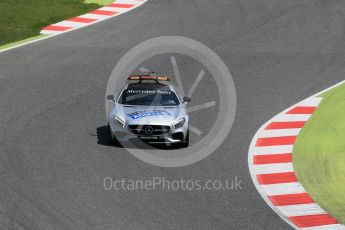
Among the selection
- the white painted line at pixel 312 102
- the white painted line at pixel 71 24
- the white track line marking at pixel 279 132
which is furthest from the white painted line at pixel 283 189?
the white painted line at pixel 71 24

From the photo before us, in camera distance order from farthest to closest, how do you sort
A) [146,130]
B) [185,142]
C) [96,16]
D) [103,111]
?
1. [96,16]
2. [103,111]
3. [185,142]
4. [146,130]

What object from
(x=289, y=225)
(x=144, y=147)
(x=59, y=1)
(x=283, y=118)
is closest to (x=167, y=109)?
(x=144, y=147)

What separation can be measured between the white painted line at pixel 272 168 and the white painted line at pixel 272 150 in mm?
814

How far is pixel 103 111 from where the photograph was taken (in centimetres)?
2261

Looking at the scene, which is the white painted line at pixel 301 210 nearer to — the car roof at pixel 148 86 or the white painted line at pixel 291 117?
the car roof at pixel 148 86

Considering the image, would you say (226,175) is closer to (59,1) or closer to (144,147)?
(144,147)

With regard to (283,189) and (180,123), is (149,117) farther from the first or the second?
(283,189)

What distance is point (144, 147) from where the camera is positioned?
19.7m

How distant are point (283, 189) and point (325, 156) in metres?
2.46

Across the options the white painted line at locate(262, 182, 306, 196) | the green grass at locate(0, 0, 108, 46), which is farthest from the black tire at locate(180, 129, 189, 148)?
the green grass at locate(0, 0, 108, 46)

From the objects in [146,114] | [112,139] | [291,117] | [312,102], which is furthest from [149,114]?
[312,102]

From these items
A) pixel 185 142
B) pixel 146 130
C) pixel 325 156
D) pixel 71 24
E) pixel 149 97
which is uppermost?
pixel 71 24

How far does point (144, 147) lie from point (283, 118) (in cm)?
487

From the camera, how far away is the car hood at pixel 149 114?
777 inches
